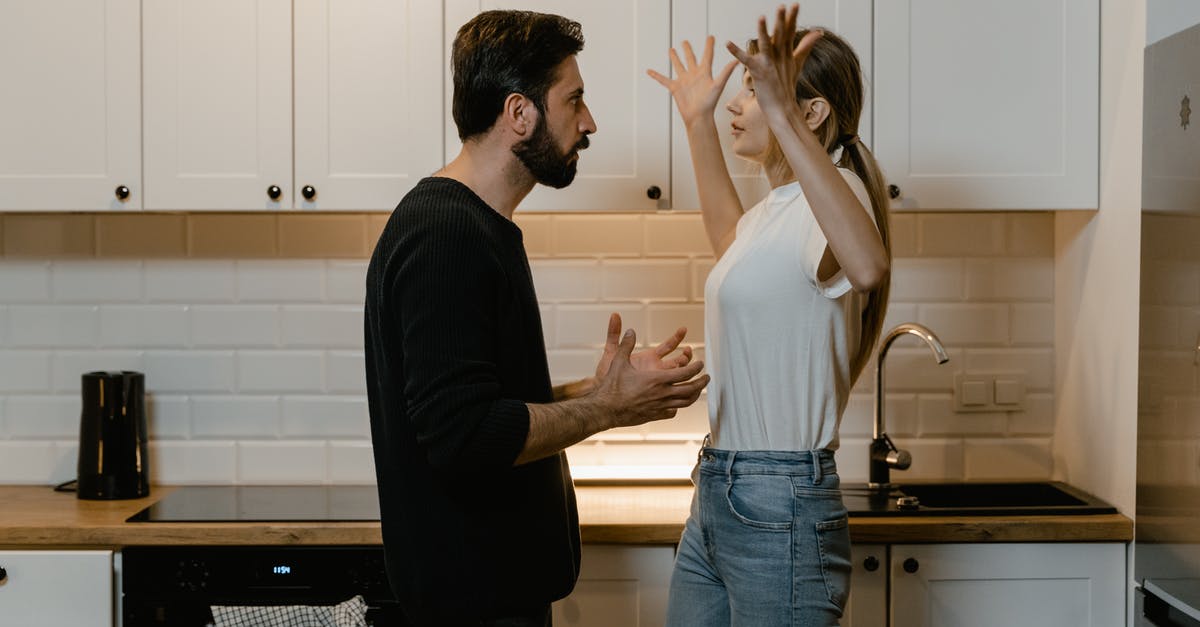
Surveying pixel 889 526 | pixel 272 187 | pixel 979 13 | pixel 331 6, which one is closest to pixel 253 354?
pixel 272 187

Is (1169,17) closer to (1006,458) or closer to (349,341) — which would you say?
(1006,458)

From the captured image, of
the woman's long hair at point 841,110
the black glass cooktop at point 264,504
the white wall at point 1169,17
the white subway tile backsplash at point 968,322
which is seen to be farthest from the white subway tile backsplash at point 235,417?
the white wall at point 1169,17

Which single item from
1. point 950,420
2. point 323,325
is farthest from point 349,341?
point 950,420

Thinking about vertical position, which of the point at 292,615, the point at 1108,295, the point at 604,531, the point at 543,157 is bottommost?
the point at 292,615

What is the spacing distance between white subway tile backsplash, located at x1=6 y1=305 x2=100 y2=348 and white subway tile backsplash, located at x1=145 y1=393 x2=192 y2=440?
0.70 ft

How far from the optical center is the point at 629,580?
2324 mm

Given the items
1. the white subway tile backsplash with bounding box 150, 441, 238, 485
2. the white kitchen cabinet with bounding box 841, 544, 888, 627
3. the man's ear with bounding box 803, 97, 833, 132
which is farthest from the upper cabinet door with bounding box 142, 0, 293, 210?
the white kitchen cabinet with bounding box 841, 544, 888, 627

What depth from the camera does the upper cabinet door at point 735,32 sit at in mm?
2451

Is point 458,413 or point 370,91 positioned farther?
point 370,91

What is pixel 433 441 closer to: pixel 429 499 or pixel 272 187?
pixel 429 499

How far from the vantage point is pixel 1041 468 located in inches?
111

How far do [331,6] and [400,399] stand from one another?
114cm

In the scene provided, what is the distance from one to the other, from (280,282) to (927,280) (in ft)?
5.17

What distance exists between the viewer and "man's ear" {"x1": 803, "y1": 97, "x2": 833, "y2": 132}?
1915 millimetres
